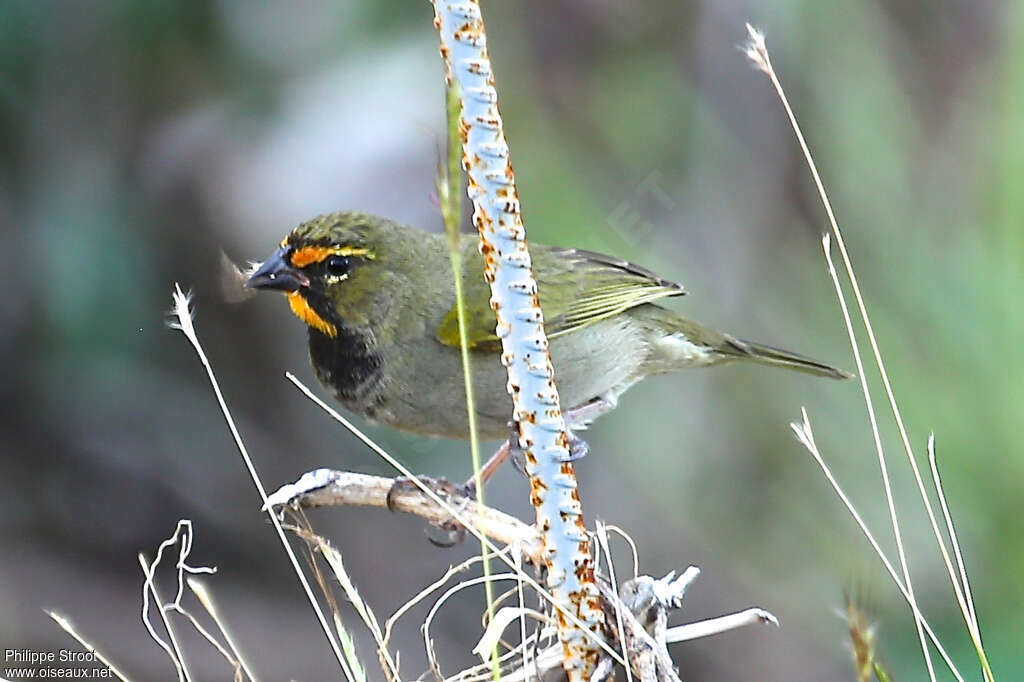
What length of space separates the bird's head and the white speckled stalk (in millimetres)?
1907

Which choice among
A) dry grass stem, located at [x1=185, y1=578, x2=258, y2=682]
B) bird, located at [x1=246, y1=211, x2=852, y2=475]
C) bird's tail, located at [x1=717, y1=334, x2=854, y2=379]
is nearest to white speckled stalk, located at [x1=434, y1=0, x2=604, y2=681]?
dry grass stem, located at [x1=185, y1=578, x2=258, y2=682]

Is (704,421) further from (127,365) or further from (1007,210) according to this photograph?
(127,365)

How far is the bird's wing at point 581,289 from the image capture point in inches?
171

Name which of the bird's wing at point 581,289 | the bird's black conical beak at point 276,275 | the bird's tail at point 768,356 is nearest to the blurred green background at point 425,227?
the bird's tail at point 768,356

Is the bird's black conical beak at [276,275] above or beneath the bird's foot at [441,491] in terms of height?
above

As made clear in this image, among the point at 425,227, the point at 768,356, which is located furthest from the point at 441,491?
the point at 425,227

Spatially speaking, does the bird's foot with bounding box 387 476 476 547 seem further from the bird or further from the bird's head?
the bird's head

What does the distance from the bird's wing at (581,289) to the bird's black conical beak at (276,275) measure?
54 cm

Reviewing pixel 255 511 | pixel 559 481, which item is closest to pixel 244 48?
pixel 255 511

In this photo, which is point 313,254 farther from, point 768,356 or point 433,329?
point 768,356

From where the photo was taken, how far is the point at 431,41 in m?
5.87

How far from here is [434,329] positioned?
13.5 feet

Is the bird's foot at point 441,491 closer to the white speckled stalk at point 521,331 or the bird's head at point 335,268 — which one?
the white speckled stalk at point 521,331

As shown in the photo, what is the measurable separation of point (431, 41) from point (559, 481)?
12.9 ft
